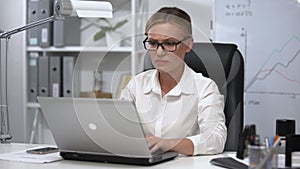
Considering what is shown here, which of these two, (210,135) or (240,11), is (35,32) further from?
(210,135)

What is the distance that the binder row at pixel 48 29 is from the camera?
140 inches

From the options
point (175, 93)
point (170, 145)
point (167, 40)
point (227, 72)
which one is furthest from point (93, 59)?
point (170, 145)

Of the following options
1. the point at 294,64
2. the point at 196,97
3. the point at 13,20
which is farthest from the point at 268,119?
the point at 13,20

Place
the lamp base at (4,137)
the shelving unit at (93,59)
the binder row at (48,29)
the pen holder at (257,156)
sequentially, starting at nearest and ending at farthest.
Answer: the pen holder at (257,156)
the lamp base at (4,137)
the shelving unit at (93,59)
the binder row at (48,29)

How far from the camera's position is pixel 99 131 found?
154cm

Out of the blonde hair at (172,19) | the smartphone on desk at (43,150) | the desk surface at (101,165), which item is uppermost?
the blonde hair at (172,19)

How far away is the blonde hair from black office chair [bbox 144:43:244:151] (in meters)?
0.26

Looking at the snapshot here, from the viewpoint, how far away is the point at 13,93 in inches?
150

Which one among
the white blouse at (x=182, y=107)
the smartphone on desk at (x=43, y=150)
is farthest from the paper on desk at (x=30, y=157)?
the white blouse at (x=182, y=107)

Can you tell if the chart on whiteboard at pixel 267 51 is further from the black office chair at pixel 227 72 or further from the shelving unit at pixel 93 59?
the black office chair at pixel 227 72

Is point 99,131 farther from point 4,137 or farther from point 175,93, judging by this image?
point 4,137

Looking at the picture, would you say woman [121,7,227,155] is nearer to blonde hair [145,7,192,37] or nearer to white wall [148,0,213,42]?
blonde hair [145,7,192,37]

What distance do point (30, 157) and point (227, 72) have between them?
0.90 m

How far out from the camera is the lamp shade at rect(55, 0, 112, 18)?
1925 millimetres
